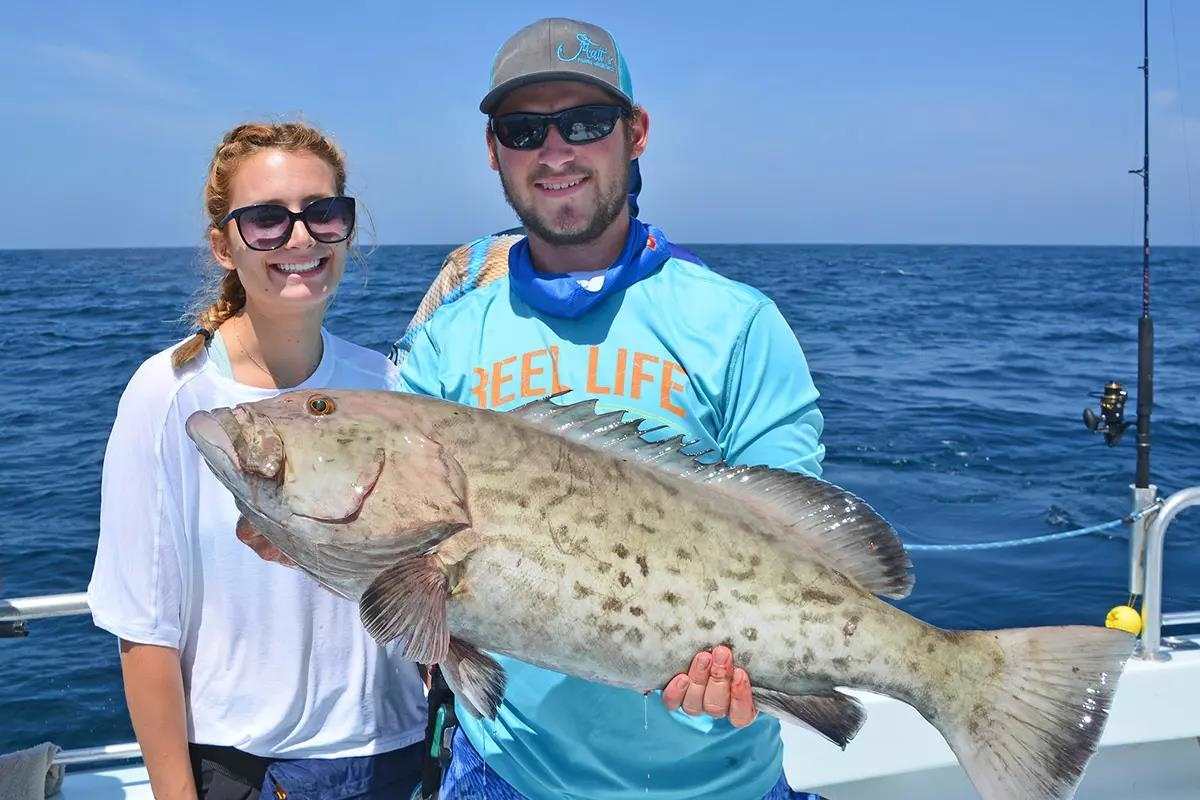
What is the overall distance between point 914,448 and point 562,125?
42.2 ft

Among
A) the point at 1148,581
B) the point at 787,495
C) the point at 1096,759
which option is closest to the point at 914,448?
the point at 1096,759

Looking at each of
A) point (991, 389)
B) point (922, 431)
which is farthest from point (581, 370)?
point (991, 389)

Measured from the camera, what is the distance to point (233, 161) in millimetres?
3145

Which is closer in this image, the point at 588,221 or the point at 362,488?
the point at 362,488

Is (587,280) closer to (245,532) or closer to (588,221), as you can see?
(588,221)

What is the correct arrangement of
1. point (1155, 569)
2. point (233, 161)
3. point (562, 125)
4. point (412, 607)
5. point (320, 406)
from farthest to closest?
point (1155, 569)
point (233, 161)
point (562, 125)
point (320, 406)
point (412, 607)

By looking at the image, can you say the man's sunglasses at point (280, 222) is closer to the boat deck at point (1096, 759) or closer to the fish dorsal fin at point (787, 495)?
the fish dorsal fin at point (787, 495)

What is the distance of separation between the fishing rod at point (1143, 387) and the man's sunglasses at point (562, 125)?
3.60 meters

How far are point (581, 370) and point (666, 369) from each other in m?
0.24

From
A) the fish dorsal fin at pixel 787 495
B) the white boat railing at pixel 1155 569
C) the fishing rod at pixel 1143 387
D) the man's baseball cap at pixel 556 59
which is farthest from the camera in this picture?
the fishing rod at pixel 1143 387

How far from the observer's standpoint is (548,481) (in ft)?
7.80

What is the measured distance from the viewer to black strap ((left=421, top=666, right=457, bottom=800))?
9.69 ft

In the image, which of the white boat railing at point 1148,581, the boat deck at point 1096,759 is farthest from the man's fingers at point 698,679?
the white boat railing at point 1148,581

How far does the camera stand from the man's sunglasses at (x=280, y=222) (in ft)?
9.87
